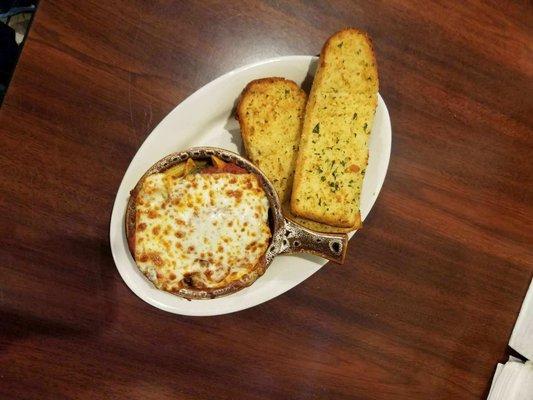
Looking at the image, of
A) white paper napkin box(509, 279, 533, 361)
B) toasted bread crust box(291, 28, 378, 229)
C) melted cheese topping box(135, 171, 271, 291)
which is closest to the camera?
melted cheese topping box(135, 171, 271, 291)

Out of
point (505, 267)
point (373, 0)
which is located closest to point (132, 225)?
point (373, 0)

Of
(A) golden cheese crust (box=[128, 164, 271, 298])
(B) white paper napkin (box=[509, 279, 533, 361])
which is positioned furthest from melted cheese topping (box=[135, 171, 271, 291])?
(B) white paper napkin (box=[509, 279, 533, 361])

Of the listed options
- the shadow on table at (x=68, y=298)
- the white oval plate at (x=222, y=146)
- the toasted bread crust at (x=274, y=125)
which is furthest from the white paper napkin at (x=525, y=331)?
the shadow on table at (x=68, y=298)

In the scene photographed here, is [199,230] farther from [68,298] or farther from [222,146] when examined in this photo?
[68,298]

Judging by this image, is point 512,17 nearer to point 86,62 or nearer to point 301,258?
point 301,258

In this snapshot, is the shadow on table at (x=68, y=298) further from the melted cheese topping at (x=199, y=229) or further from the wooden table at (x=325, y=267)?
the melted cheese topping at (x=199, y=229)

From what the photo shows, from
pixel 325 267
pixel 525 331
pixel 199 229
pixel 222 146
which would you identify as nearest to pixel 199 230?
pixel 199 229

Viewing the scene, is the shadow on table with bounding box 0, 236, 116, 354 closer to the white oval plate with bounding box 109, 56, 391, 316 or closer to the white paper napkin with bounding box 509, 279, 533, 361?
the white oval plate with bounding box 109, 56, 391, 316
